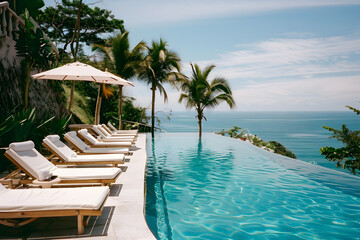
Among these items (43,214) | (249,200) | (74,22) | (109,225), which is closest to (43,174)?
(43,214)

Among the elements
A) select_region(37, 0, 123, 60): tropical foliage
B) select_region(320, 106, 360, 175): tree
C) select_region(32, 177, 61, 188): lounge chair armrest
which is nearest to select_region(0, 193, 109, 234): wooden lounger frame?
select_region(32, 177, 61, 188): lounge chair armrest

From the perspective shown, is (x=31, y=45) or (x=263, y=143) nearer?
(x=31, y=45)

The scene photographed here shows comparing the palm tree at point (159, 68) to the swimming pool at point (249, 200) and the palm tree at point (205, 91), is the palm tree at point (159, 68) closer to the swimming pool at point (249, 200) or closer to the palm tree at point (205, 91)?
the palm tree at point (205, 91)

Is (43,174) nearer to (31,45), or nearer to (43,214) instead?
(43,214)

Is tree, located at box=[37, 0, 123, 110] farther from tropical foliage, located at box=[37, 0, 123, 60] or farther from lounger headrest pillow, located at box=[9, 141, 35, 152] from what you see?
lounger headrest pillow, located at box=[9, 141, 35, 152]

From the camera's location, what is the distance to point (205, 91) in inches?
Result: 651

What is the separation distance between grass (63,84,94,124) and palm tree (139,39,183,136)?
11.5ft

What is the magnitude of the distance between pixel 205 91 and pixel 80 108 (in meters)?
6.99

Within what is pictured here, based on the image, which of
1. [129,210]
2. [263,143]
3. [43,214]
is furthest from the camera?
[263,143]

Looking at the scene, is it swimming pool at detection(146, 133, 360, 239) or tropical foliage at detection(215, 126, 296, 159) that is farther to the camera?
tropical foliage at detection(215, 126, 296, 159)

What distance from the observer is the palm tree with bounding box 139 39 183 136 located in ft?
53.7

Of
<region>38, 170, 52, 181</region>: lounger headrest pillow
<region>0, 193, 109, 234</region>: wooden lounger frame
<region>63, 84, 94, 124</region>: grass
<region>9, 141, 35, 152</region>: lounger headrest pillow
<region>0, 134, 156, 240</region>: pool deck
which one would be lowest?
<region>0, 134, 156, 240</region>: pool deck

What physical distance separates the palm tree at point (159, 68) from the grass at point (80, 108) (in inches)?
138

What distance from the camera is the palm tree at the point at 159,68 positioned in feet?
53.7
